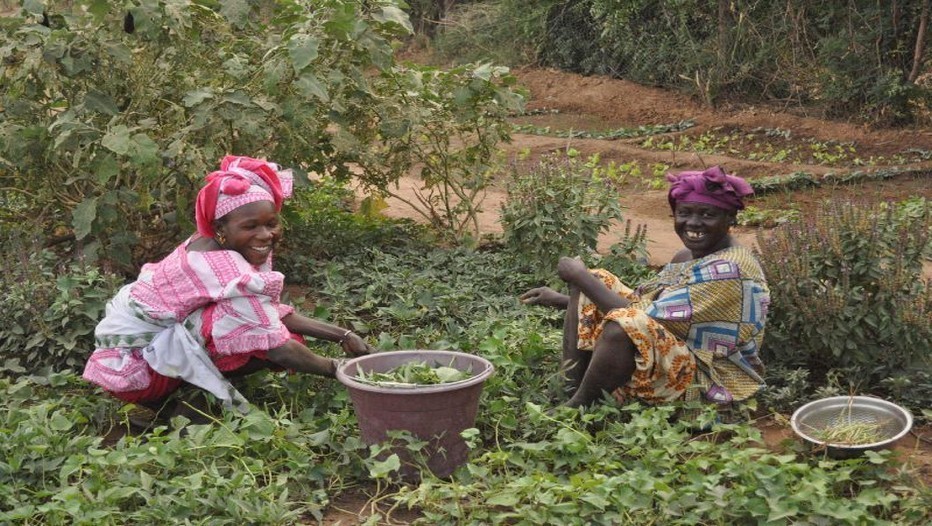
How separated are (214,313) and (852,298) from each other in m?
2.51

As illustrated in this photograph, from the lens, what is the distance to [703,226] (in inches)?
151

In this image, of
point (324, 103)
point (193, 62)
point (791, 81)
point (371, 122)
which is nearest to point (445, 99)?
point (371, 122)

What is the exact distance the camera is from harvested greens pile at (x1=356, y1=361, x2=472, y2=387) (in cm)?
356

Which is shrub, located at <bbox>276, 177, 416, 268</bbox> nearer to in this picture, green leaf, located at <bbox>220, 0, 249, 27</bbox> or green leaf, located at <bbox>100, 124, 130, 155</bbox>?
green leaf, located at <bbox>220, 0, 249, 27</bbox>

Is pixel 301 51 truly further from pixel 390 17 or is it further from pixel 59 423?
pixel 59 423

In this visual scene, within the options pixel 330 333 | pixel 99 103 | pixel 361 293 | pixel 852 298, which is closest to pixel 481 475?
pixel 330 333

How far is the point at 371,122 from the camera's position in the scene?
616 centimetres

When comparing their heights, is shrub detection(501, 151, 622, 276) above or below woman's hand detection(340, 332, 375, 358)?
above

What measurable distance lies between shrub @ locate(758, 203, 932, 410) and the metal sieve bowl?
0.36 m

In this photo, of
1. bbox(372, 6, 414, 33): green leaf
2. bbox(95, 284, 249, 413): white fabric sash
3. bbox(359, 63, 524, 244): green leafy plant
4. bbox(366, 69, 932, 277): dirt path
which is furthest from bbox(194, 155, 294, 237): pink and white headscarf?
bbox(366, 69, 932, 277): dirt path

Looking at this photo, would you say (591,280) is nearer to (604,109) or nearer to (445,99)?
(445,99)

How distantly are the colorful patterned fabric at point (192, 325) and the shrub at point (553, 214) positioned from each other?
2.14 meters

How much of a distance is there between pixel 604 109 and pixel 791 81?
99.9 inches

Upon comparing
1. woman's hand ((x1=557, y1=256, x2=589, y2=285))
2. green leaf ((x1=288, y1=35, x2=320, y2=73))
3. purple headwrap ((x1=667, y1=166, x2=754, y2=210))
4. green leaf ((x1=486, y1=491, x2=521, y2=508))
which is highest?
green leaf ((x1=288, y1=35, x2=320, y2=73))
